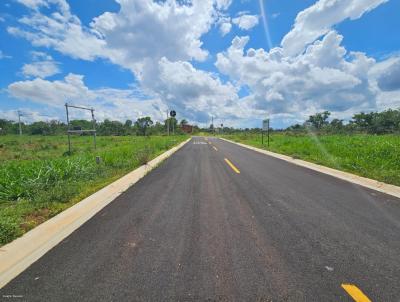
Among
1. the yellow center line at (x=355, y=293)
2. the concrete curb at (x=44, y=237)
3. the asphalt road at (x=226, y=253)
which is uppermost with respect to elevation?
the yellow center line at (x=355, y=293)

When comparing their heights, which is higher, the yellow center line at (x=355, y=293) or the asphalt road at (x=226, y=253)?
the yellow center line at (x=355, y=293)

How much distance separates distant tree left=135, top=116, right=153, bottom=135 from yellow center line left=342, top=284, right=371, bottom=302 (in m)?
93.1

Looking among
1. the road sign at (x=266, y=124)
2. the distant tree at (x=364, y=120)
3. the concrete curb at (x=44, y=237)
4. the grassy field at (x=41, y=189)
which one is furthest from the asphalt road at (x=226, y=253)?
the distant tree at (x=364, y=120)

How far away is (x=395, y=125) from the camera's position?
5569 centimetres

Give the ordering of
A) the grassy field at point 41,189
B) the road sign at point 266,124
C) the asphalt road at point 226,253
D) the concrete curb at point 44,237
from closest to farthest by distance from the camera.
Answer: the asphalt road at point 226,253
the concrete curb at point 44,237
the grassy field at point 41,189
the road sign at point 266,124

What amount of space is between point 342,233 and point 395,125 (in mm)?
72820

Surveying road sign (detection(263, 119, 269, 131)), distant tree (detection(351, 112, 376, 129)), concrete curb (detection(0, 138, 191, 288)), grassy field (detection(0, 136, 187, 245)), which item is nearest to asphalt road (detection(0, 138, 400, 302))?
concrete curb (detection(0, 138, 191, 288))

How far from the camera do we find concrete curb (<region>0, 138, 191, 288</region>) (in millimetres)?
2600

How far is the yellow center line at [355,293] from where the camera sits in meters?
2.05

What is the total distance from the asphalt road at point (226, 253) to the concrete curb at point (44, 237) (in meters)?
0.15

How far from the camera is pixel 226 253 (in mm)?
2857

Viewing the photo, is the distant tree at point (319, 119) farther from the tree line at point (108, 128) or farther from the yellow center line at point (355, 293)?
the yellow center line at point (355, 293)

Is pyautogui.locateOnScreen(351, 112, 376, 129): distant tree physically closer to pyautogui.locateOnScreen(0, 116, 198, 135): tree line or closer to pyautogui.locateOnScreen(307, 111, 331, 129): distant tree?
pyautogui.locateOnScreen(307, 111, 331, 129): distant tree

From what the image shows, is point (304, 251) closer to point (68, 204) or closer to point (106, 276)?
point (106, 276)
